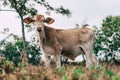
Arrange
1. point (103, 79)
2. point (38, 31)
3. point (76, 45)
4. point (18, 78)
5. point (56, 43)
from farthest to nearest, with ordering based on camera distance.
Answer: point (76, 45)
point (56, 43)
point (38, 31)
point (18, 78)
point (103, 79)

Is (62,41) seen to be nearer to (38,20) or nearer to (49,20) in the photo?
(49,20)

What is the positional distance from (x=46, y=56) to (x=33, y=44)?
9034cm

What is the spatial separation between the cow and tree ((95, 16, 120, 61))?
79183 millimetres

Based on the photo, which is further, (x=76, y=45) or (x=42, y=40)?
(x=76, y=45)

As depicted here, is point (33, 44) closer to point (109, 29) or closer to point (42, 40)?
point (109, 29)

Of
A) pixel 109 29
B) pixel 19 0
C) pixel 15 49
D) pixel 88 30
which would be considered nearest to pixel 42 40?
pixel 88 30

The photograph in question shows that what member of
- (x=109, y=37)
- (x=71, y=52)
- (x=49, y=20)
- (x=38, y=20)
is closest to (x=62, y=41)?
(x=71, y=52)

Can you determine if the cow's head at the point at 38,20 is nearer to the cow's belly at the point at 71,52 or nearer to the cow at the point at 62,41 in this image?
the cow at the point at 62,41

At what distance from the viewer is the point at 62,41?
21188mm

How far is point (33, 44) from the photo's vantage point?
Result: 108750mm

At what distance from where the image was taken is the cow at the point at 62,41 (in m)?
19.0

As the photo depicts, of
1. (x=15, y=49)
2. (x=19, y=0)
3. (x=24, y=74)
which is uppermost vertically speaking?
(x=24, y=74)

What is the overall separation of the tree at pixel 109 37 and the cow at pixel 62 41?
3117 inches

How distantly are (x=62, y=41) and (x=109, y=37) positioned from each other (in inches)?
3324
